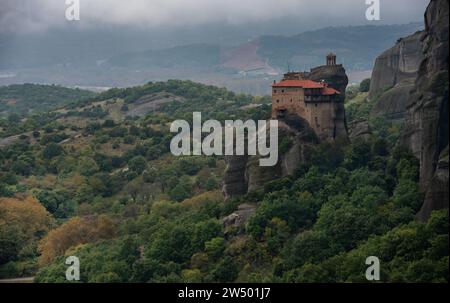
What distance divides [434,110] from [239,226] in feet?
43.2

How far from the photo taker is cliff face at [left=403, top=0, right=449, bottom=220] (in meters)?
46.5

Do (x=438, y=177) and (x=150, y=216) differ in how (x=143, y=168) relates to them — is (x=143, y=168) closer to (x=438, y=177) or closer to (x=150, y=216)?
(x=150, y=216)

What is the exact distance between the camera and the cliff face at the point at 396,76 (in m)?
85.6

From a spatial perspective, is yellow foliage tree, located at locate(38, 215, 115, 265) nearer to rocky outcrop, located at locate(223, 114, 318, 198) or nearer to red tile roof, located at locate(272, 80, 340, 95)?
rocky outcrop, located at locate(223, 114, 318, 198)

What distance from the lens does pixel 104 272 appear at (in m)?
53.0

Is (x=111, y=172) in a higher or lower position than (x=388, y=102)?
lower

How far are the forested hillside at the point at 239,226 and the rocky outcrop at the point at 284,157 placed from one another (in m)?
0.77

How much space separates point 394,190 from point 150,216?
22.0 m

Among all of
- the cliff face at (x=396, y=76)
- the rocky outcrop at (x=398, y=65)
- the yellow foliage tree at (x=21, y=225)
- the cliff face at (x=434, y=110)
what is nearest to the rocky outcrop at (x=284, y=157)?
the cliff face at (x=434, y=110)

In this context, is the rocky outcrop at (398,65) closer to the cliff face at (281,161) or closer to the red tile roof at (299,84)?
the red tile roof at (299,84)

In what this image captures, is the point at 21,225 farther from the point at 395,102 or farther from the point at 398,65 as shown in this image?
the point at 398,65

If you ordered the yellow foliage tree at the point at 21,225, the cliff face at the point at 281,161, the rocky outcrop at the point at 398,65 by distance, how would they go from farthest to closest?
the rocky outcrop at the point at 398,65, the yellow foliage tree at the point at 21,225, the cliff face at the point at 281,161
